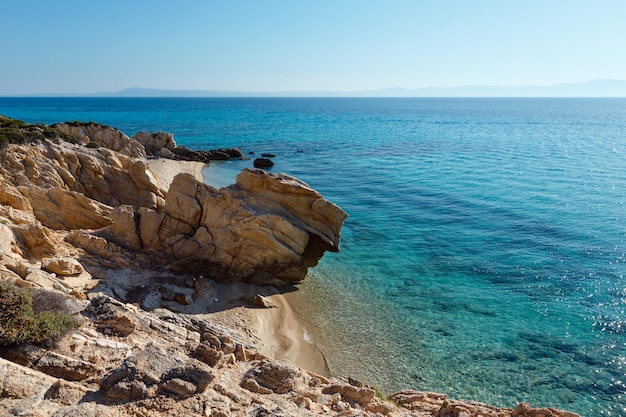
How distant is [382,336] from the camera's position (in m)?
19.7

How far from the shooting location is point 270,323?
66.6 feet

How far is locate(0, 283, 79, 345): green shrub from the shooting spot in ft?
32.7

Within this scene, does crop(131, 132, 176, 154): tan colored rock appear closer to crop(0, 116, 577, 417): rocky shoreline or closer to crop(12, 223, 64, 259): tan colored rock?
crop(0, 116, 577, 417): rocky shoreline

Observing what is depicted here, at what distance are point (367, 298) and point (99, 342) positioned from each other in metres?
14.3

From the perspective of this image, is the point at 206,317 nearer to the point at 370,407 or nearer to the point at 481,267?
the point at 370,407

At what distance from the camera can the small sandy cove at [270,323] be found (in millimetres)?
18328

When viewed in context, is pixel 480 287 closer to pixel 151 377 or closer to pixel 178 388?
pixel 178 388

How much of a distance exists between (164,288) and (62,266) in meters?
4.31

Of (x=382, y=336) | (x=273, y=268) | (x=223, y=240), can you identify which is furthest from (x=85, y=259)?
(x=382, y=336)

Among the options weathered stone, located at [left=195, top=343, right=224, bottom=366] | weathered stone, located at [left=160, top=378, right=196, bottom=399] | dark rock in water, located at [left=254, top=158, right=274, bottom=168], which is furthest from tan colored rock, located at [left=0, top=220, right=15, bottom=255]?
dark rock in water, located at [left=254, top=158, right=274, bottom=168]

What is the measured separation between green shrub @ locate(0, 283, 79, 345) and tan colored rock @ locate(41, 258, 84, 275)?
670 centimetres

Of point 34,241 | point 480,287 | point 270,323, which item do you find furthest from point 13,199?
point 480,287

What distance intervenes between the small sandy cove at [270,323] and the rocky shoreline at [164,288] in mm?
79

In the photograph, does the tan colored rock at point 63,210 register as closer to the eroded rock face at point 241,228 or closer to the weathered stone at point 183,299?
the eroded rock face at point 241,228
